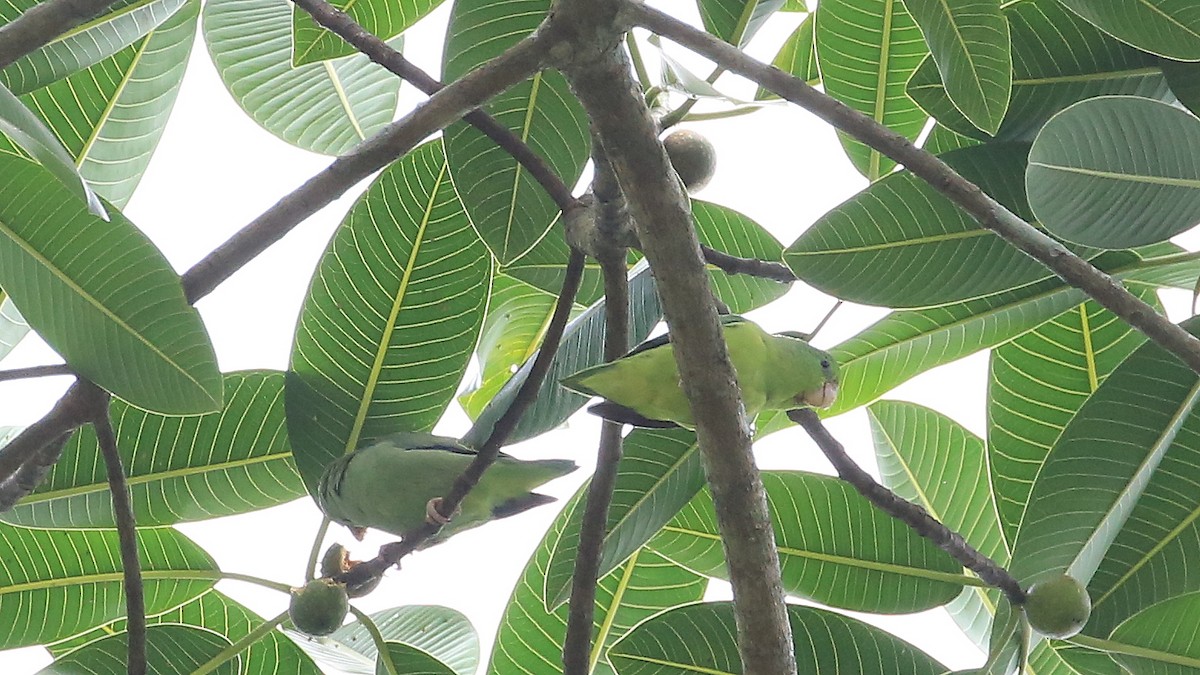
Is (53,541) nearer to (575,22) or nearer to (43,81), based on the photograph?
(43,81)

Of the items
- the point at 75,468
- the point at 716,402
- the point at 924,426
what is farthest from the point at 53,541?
the point at 924,426

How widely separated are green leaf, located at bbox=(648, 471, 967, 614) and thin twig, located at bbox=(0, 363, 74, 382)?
704mm

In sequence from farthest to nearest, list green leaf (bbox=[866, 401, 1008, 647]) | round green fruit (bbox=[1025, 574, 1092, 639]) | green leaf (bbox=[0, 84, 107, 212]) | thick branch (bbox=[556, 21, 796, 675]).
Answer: green leaf (bbox=[866, 401, 1008, 647]) → round green fruit (bbox=[1025, 574, 1092, 639]) → thick branch (bbox=[556, 21, 796, 675]) → green leaf (bbox=[0, 84, 107, 212])

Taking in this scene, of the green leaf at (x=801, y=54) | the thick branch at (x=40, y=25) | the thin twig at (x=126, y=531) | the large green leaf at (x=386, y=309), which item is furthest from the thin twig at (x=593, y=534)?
the green leaf at (x=801, y=54)

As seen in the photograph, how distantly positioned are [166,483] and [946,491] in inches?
38.8

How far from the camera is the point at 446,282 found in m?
1.14

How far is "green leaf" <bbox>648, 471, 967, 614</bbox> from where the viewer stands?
3.93 feet

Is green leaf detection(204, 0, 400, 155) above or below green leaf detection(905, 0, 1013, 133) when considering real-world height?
above

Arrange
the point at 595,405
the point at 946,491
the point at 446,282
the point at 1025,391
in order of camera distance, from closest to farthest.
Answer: the point at 595,405 < the point at 446,282 < the point at 1025,391 < the point at 946,491

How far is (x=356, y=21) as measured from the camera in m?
1.22

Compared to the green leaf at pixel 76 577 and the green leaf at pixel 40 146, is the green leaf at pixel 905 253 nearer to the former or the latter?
the green leaf at pixel 40 146

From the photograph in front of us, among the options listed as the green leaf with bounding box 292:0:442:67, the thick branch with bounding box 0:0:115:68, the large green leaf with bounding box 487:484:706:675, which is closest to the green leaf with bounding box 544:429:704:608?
the large green leaf with bounding box 487:484:706:675

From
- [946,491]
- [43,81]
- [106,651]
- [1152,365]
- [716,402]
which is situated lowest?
[106,651]

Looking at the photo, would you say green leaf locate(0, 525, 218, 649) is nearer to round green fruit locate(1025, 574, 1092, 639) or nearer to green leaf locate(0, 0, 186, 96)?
green leaf locate(0, 0, 186, 96)
